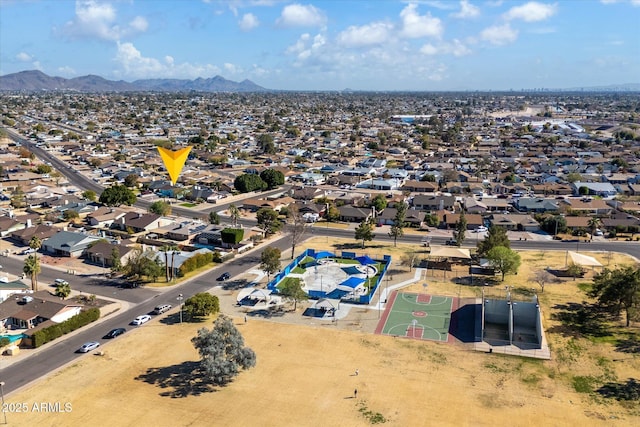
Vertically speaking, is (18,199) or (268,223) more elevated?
(18,199)

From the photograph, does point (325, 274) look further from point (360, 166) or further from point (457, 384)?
point (360, 166)

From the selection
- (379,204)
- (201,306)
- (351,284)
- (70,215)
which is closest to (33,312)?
(201,306)

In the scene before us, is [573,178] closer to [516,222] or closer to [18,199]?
[516,222]

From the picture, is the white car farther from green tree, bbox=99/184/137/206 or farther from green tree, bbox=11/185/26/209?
green tree, bbox=11/185/26/209

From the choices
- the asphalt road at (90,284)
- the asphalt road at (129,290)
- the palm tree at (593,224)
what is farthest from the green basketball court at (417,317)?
the palm tree at (593,224)

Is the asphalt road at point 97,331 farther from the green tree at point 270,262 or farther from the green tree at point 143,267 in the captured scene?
the green tree at point 270,262

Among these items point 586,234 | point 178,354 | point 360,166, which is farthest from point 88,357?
point 360,166
